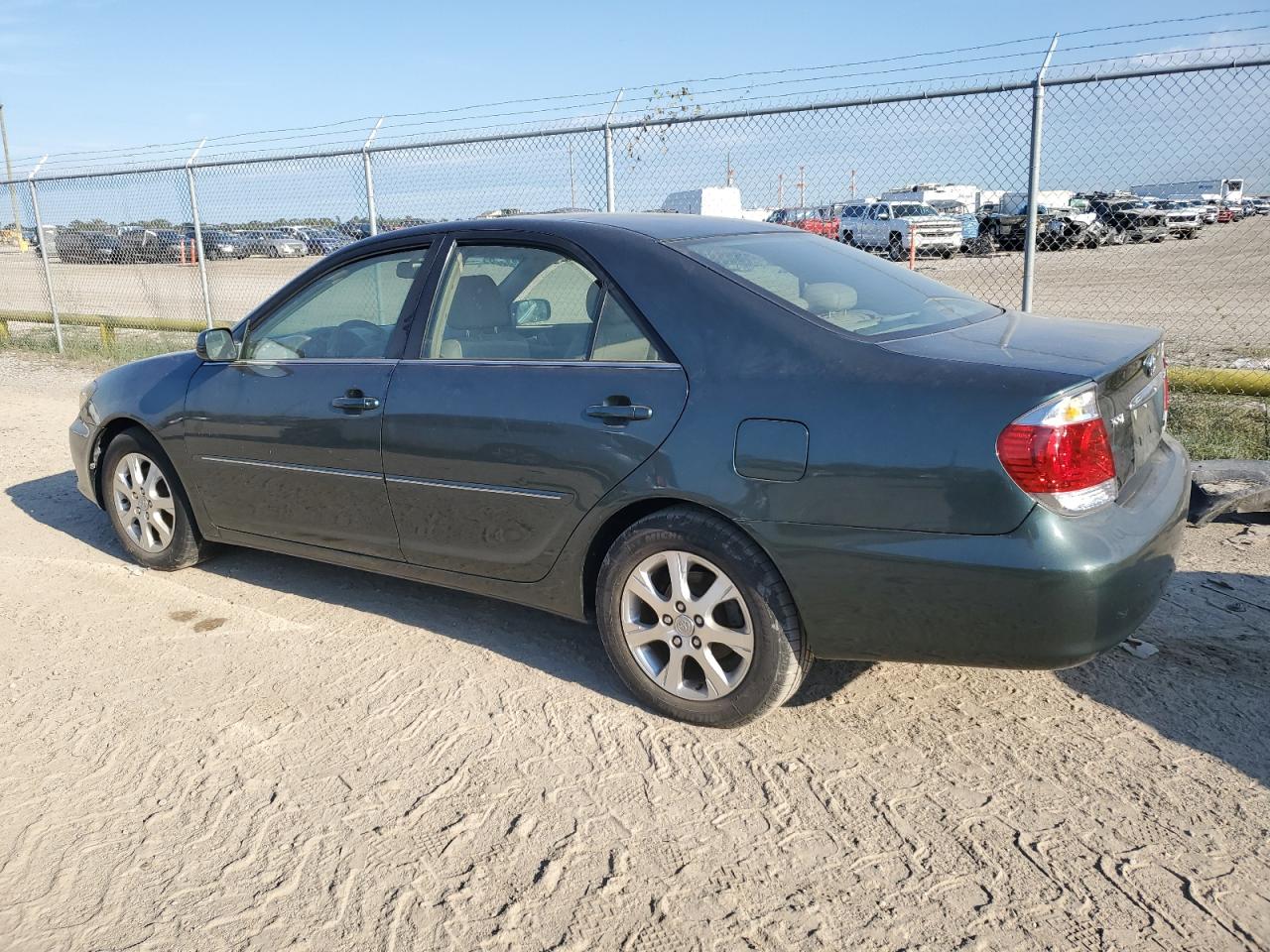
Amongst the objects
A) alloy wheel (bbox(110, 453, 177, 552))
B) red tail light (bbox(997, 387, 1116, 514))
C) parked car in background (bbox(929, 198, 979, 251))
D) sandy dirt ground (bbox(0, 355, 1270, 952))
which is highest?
parked car in background (bbox(929, 198, 979, 251))

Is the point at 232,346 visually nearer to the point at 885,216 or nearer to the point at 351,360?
the point at 351,360

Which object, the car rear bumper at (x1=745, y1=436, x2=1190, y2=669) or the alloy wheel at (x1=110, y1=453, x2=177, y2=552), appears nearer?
the car rear bumper at (x1=745, y1=436, x2=1190, y2=669)

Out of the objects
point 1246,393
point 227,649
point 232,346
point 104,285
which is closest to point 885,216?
point 1246,393

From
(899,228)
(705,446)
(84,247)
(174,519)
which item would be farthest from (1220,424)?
(84,247)

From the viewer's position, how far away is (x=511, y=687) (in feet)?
Answer: 12.7

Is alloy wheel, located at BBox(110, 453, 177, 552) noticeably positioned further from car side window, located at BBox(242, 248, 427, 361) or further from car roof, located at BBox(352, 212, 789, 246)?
car roof, located at BBox(352, 212, 789, 246)

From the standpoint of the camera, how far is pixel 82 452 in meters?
5.48

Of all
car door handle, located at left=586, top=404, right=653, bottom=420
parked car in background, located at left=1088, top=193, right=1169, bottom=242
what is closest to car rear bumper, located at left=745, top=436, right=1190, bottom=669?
car door handle, located at left=586, top=404, right=653, bottom=420

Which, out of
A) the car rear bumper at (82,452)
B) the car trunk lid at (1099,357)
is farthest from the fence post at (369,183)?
the car trunk lid at (1099,357)

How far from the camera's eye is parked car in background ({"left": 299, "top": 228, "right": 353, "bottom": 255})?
11.4 metres

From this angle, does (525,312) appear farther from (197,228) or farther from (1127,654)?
(197,228)

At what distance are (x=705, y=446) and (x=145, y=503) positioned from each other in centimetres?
326

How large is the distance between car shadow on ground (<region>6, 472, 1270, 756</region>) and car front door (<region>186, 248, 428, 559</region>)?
1.57ft

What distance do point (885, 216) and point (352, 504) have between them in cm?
718
